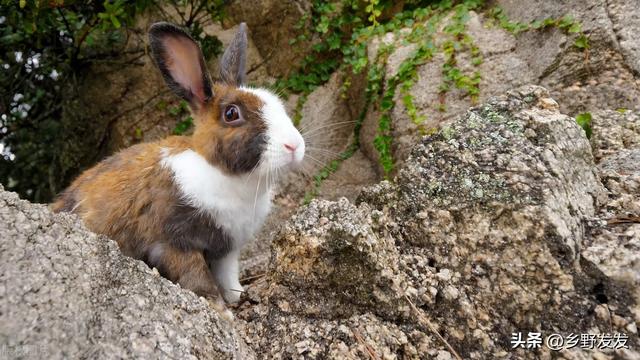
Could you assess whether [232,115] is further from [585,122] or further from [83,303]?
[585,122]

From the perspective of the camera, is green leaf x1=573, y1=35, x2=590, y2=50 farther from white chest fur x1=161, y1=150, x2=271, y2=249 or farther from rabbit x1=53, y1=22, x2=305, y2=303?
white chest fur x1=161, y1=150, x2=271, y2=249

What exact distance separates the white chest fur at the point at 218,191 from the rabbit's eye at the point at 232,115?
269 millimetres

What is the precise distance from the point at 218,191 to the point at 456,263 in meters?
1.32

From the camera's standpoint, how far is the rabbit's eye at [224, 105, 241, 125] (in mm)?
2885

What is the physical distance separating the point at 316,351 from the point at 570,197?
1349mm

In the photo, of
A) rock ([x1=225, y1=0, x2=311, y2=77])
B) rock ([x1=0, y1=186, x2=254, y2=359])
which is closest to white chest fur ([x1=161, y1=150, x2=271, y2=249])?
rock ([x1=0, y1=186, x2=254, y2=359])

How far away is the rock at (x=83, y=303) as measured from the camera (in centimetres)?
164

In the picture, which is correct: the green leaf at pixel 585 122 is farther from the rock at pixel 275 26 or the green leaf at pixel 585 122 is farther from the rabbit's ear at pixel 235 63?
the rock at pixel 275 26

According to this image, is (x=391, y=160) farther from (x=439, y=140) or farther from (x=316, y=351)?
(x=316, y=351)

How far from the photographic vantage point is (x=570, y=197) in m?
2.40

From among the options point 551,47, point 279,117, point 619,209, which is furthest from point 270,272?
point 551,47

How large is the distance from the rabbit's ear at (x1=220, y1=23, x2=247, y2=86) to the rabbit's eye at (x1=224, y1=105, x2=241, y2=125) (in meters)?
0.41

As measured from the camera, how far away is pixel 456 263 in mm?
2344

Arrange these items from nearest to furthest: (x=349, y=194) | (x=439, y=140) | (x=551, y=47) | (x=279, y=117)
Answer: (x=439, y=140) < (x=279, y=117) < (x=551, y=47) < (x=349, y=194)
